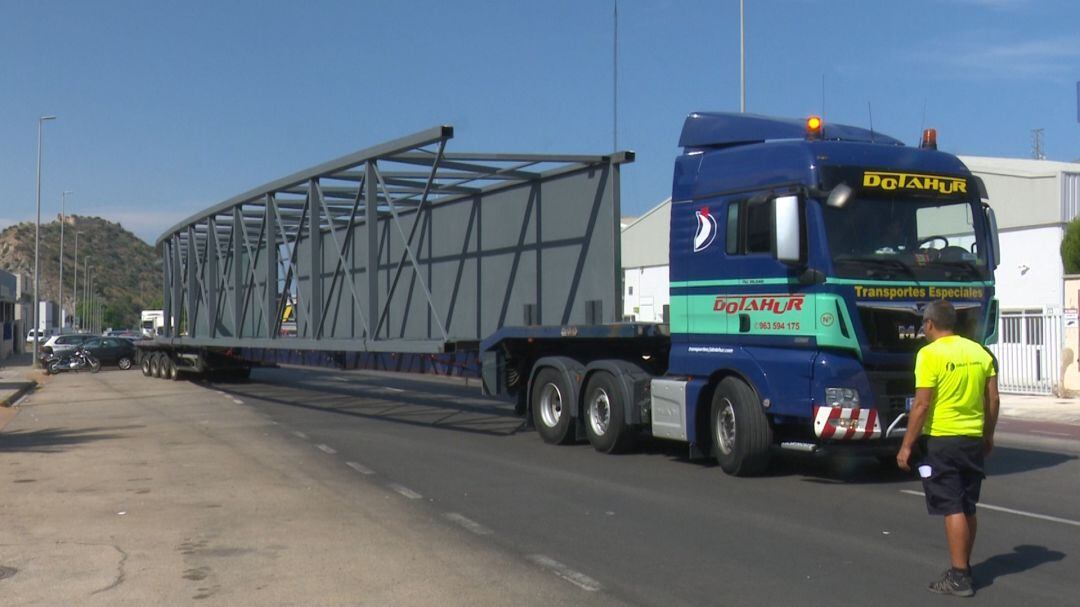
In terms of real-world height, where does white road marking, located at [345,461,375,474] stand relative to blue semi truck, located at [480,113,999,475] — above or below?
below

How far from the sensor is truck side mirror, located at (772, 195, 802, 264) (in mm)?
10258

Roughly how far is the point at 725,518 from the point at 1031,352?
18595 millimetres

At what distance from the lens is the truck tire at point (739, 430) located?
1095cm

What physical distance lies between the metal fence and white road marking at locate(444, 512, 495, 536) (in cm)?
1767

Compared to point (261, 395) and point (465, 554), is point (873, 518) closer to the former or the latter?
point (465, 554)

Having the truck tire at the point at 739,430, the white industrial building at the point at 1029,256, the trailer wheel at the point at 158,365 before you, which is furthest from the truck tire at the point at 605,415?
the trailer wheel at the point at 158,365

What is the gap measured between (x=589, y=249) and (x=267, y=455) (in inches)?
212

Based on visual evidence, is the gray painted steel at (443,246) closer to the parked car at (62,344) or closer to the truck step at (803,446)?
the truck step at (803,446)

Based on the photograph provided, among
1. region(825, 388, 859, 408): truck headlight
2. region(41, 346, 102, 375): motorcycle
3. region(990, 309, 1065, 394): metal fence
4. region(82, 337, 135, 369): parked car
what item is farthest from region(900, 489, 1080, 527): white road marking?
region(82, 337, 135, 369): parked car

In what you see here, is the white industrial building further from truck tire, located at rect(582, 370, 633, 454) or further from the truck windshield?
the truck windshield

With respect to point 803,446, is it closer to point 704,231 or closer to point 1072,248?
point 704,231

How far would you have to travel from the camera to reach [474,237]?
18750 mm

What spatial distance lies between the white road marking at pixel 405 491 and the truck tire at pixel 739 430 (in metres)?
3.34

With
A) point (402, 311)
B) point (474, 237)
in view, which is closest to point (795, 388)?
point (474, 237)
